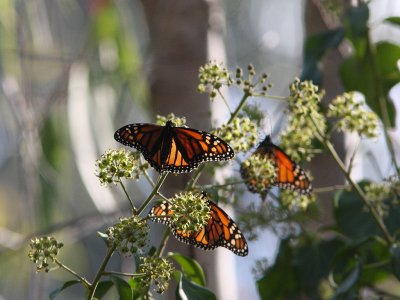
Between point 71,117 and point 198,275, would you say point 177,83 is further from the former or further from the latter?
point 71,117

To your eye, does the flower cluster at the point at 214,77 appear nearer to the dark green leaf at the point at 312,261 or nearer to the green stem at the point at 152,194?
the green stem at the point at 152,194

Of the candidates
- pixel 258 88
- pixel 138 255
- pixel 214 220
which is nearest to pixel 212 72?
pixel 258 88

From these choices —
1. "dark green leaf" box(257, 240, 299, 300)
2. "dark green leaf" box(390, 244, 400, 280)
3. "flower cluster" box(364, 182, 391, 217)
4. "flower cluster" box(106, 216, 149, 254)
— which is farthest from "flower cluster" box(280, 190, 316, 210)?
"flower cluster" box(106, 216, 149, 254)

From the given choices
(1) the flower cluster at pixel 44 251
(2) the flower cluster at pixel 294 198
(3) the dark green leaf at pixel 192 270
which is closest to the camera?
(1) the flower cluster at pixel 44 251

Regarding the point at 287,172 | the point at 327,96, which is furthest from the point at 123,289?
the point at 327,96

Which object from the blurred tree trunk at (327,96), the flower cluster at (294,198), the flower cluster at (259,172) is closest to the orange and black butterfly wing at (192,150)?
the flower cluster at (259,172)

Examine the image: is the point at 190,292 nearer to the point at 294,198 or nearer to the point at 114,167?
the point at 114,167
